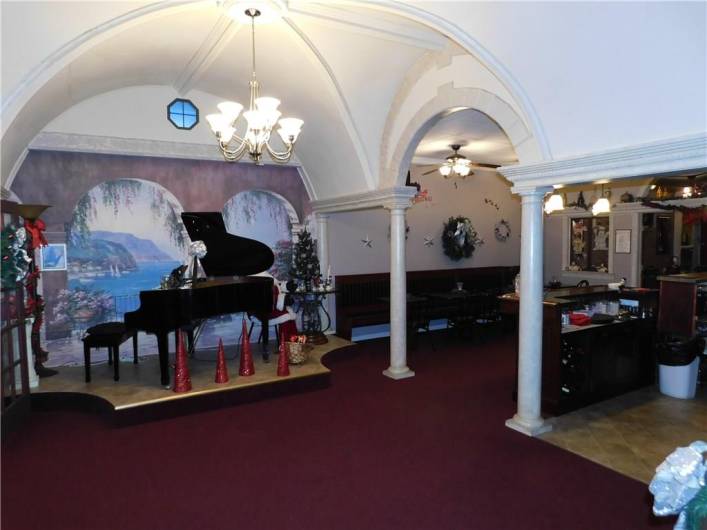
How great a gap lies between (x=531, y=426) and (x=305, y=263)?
4614 mm

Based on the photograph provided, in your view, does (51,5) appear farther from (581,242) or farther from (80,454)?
(581,242)

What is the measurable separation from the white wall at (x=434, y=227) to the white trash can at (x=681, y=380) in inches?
197

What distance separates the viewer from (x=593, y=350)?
203 inches

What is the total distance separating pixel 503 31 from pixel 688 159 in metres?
1.74

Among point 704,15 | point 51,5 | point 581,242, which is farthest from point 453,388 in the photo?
point 581,242

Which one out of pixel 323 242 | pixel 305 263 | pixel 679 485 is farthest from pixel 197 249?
pixel 679 485

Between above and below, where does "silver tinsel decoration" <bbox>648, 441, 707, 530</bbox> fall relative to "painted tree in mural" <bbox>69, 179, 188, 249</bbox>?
below

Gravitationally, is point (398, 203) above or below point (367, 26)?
below

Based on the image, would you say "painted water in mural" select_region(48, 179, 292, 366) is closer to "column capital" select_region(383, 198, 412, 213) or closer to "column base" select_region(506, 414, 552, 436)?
"column capital" select_region(383, 198, 412, 213)

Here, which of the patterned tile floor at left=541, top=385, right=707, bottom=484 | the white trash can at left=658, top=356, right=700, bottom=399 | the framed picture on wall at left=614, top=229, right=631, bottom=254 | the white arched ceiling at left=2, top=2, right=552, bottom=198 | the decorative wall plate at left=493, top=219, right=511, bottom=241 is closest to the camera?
the patterned tile floor at left=541, top=385, right=707, bottom=484

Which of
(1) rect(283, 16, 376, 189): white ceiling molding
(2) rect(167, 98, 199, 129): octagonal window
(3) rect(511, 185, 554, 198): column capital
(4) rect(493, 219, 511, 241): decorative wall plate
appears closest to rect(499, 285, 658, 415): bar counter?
(3) rect(511, 185, 554, 198): column capital

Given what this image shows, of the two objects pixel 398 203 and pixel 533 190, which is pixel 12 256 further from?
pixel 533 190

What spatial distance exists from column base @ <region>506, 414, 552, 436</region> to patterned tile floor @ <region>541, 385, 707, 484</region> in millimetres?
62

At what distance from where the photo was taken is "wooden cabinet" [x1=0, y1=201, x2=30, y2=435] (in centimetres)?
477
